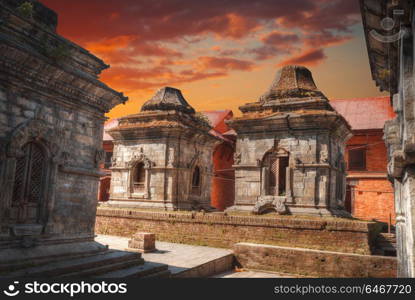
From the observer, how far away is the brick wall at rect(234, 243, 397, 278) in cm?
1030

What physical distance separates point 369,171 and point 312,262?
45.9 ft

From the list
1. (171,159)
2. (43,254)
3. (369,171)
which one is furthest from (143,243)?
(369,171)

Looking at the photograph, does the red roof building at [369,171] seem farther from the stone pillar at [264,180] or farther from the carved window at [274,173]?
the stone pillar at [264,180]

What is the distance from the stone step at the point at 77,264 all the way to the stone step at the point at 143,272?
279mm

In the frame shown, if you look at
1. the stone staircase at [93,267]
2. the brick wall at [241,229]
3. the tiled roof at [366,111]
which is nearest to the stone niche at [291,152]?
the brick wall at [241,229]

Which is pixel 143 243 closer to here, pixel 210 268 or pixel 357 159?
pixel 210 268

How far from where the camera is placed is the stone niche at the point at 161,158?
1750cm

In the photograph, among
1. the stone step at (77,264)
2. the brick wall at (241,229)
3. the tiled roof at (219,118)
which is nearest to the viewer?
the stone step at (77,264)

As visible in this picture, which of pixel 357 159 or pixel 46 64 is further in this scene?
pixel 357 159

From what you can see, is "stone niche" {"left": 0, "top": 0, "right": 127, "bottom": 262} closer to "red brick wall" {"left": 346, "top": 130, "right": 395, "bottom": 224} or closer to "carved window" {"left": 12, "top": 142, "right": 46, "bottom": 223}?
"carved window" {"left": 12, "top": 142, "right": 46, "bottom": 223}

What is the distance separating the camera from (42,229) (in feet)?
24.8

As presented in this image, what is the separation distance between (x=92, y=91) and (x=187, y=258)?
5.47 metres

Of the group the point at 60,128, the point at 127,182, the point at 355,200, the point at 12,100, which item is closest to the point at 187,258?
the point at 60,128

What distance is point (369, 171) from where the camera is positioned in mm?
23109
